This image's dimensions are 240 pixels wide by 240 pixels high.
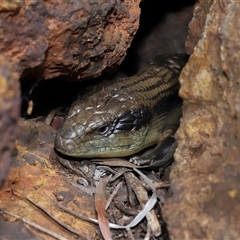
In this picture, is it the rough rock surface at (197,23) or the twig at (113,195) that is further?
the rough rock surface at (197,23)

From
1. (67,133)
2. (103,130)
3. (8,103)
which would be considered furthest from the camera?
(103,130)

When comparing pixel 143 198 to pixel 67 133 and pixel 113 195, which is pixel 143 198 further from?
pixel 67 133

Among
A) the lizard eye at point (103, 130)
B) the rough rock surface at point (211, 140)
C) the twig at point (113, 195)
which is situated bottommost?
the twig at point (113, 195)

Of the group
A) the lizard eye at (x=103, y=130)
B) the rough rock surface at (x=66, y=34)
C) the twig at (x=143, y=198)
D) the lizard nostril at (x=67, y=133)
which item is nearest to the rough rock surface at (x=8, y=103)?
the rough rock surface at (x=66, y=34)

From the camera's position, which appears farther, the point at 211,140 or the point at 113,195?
the point at 113,195

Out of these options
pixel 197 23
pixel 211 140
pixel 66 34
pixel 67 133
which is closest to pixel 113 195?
pixel 67 133

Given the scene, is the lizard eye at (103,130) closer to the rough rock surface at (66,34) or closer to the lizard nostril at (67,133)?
the lizard nostril at (67,133)
